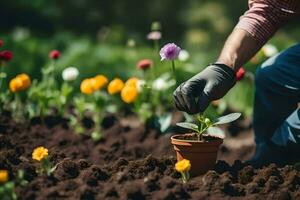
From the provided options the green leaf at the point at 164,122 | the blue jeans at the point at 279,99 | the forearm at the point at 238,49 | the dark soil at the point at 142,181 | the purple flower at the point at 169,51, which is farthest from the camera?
the green leaf at the point at 164,122

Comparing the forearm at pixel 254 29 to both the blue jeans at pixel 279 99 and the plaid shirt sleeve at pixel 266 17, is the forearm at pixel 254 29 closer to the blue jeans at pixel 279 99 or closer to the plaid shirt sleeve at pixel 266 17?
the plaid shirt sleeve at pixel 266 17

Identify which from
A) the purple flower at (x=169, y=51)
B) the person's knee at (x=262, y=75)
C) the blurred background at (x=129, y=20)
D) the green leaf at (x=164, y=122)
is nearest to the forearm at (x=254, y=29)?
the purple flower at (x=169, y=51)

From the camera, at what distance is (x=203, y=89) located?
8.67 feet

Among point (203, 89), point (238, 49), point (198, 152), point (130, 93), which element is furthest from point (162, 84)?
point (198, 152)

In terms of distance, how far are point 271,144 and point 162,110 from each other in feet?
3.94

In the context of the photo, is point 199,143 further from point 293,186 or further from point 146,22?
point 146,22

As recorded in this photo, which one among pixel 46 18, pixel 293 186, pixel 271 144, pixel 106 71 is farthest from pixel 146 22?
pixel 293 186

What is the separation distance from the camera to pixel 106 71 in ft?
18.7

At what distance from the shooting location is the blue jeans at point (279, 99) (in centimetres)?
315

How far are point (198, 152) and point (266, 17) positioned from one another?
0.76 meters

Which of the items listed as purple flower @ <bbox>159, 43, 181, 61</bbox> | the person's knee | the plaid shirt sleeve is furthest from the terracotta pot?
the person's knee

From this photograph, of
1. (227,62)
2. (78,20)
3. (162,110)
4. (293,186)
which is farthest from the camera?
(78,20)

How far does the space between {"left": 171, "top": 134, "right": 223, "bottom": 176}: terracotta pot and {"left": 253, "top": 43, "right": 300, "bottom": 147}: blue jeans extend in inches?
26.6

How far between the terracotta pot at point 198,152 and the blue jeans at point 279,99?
68cm
